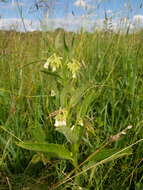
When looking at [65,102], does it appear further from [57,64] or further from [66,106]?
[57,64]

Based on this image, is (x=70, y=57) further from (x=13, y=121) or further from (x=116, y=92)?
(x=116, y=92)

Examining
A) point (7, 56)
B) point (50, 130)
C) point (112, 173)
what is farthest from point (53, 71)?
point (7, 56)

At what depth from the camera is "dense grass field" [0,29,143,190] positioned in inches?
37.4

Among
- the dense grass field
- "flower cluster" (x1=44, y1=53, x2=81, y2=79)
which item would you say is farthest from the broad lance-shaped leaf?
"flower cluster" (x1=44, y1=53, x2=81, y2=79)

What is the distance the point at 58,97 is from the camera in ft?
3.33

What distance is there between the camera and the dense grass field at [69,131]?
3.11 ft

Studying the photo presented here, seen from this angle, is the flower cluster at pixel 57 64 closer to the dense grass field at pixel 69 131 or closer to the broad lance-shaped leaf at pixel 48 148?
the dense grass field at pixel 69 131

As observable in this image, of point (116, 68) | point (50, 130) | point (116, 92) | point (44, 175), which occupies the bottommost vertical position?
point (44, 175)

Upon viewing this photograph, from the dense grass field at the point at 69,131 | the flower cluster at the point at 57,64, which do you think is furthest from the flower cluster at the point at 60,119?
the flower cluster at the point at 57,64

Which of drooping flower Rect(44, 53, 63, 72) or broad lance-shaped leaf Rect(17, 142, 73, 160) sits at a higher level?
drooping flower Rect(44, 53, 63, 72)

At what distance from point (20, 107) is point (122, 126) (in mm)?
516

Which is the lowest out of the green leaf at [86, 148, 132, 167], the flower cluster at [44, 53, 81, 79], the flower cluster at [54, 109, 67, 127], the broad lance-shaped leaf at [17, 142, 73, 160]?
the green leaf at [86, 148, 132, 167]

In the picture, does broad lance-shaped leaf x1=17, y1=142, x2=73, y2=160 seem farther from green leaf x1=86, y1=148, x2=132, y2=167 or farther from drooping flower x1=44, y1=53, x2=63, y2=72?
drooping flower x1=44, y1=53, x2=63, y2=72

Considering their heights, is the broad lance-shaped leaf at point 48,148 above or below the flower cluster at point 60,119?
below
